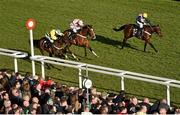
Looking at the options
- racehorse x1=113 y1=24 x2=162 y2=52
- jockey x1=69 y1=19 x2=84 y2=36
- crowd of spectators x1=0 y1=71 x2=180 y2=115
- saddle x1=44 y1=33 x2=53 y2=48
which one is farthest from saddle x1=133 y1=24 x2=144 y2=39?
crowd of spectators x1=0 y1=71 x2=180 y2=115

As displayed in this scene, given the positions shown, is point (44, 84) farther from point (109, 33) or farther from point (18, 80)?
point (109, 33)

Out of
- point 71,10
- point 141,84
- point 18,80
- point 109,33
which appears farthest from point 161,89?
point 71,10

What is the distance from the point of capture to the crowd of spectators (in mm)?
11219

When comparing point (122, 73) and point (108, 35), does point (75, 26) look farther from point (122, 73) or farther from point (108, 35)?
point (122, 73)

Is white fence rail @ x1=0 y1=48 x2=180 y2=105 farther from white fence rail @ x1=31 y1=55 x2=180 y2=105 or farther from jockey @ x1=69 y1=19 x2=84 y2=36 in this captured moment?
jockey @ x1=69 y1=19 x2=84 y2=36

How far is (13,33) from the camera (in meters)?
20.9

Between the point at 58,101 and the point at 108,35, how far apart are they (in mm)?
9333

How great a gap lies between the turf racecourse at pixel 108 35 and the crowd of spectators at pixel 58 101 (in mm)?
2973

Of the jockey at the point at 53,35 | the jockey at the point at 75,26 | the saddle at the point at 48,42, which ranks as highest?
the jockey at the point at 75,26

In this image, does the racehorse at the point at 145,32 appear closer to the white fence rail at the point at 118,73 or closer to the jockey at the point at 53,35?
the jockey at the point at 53,35

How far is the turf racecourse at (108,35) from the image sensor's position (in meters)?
16.4

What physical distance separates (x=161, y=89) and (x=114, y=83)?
120cm

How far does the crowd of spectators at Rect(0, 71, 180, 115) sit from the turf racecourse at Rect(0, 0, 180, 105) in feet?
9.76

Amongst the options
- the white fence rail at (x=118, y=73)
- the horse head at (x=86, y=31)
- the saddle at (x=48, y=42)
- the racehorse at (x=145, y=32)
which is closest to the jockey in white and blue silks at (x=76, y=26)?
the horse head at (x=86, y=31)
